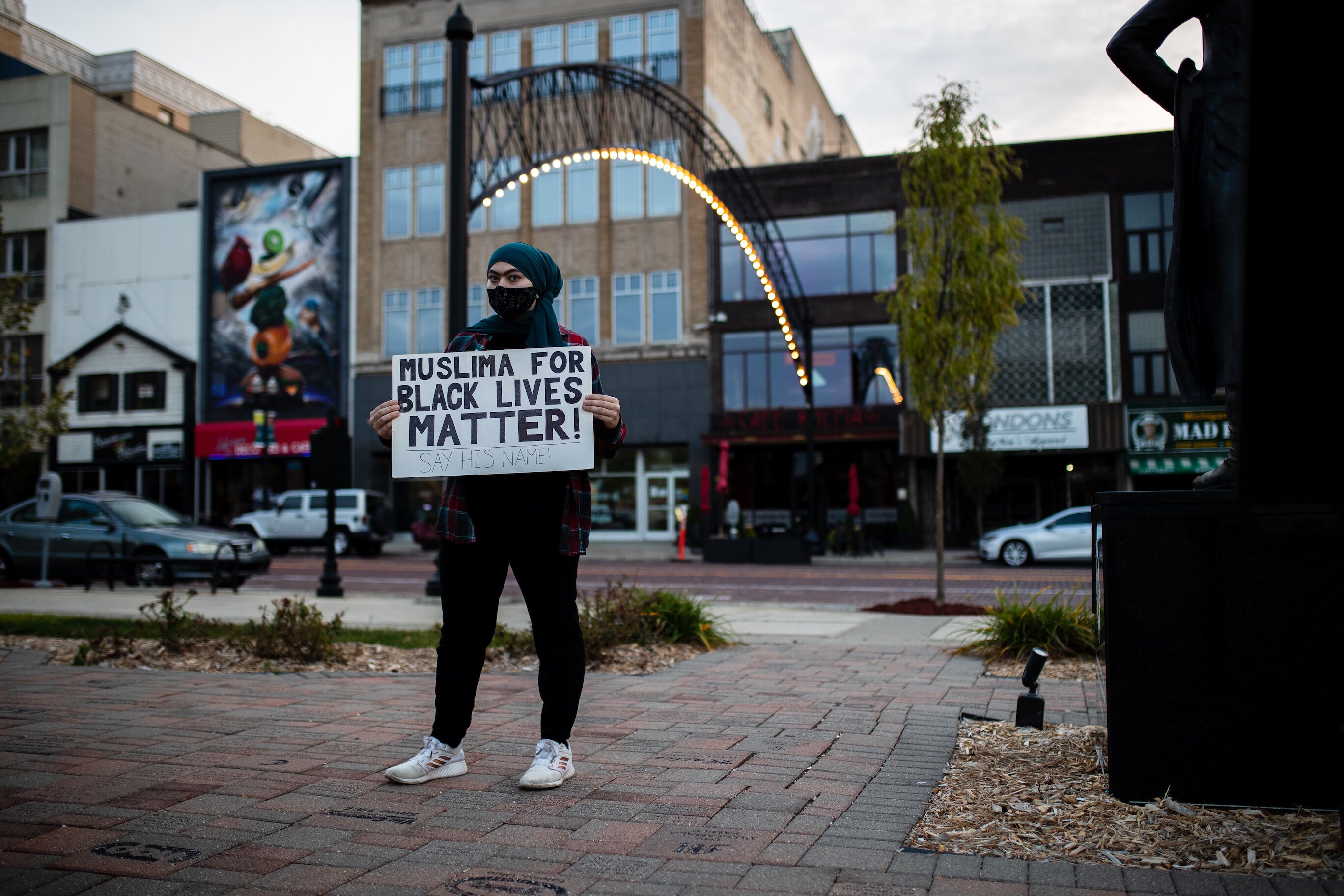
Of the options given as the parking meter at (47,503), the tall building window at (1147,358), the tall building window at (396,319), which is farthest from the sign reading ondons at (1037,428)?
the parking meter at (47,503)

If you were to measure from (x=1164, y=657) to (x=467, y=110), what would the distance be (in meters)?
11.8

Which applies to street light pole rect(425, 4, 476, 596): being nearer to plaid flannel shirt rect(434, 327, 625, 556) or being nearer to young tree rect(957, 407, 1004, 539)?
plaid flannel shirt rect(434, 327, 625, 556)

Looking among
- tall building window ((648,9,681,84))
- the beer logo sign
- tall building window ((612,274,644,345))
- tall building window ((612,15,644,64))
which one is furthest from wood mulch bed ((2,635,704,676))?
tall building window ((612,15,644,64))

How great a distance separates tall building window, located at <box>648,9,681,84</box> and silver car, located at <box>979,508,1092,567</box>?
2053 cm

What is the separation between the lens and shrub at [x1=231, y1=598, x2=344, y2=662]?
294 inches

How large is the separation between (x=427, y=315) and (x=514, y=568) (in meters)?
36.3

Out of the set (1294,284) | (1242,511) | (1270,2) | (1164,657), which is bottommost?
(1164,657)

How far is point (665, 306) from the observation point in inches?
1458

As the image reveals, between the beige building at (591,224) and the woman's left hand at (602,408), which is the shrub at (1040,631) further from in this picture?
the beige building at (591,224)

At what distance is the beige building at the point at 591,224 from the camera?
121ft

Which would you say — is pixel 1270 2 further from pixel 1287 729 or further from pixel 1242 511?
pixel 1287 729

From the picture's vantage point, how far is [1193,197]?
380 cm

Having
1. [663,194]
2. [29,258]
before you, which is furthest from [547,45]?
[29,258]

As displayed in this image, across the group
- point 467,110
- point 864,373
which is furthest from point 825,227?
point 467,110
